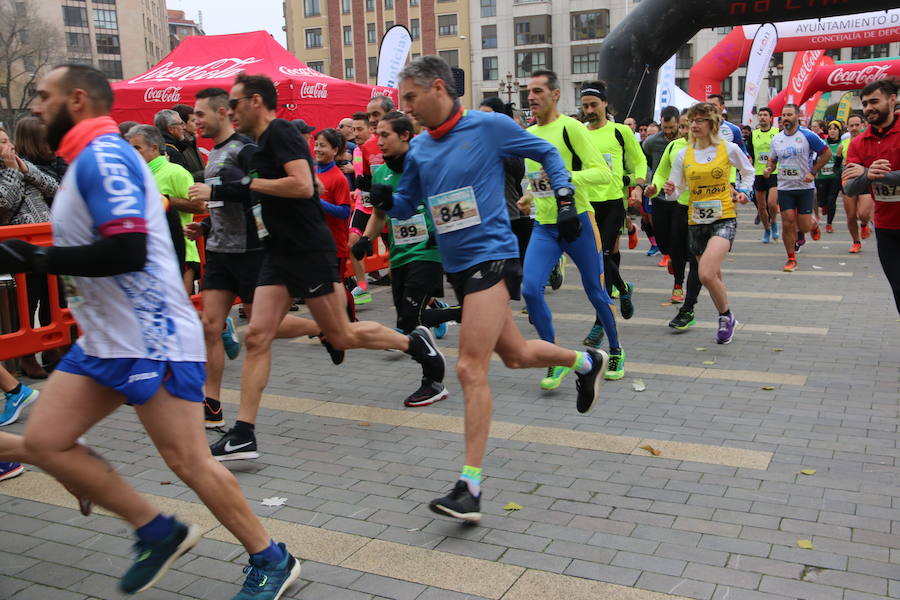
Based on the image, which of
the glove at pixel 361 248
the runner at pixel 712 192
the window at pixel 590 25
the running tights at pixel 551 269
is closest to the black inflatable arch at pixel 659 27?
the runner at pixel 712 192

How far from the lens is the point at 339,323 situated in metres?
4.73

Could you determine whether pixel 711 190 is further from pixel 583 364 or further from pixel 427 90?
pixel 427 90

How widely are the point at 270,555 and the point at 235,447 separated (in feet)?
5.32

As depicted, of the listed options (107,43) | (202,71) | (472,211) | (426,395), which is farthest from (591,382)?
(107,43)

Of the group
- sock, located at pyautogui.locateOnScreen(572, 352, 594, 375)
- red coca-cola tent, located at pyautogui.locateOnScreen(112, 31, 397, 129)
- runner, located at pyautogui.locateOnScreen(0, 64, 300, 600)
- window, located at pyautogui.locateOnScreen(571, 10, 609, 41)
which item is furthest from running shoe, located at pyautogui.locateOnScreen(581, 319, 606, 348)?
window, located at pyautogui.locateOnScreen(571, 10, 609, 41)

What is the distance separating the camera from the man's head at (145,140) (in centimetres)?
580

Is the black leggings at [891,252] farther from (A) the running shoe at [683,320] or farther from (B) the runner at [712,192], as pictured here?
(A) the running shoe at [683,320]

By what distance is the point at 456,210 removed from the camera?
4.00 metres

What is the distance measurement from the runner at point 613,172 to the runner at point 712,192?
460 mm

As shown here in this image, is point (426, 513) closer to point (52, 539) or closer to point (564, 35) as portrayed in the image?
point (52, 539)

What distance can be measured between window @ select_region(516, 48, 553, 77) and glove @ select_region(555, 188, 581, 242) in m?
71.3

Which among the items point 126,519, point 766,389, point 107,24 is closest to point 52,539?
point 126,519

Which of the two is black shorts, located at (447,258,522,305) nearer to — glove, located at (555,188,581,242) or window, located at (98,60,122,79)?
glove, located at (555,188,581,242)

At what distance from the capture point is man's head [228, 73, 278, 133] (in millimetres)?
4520
